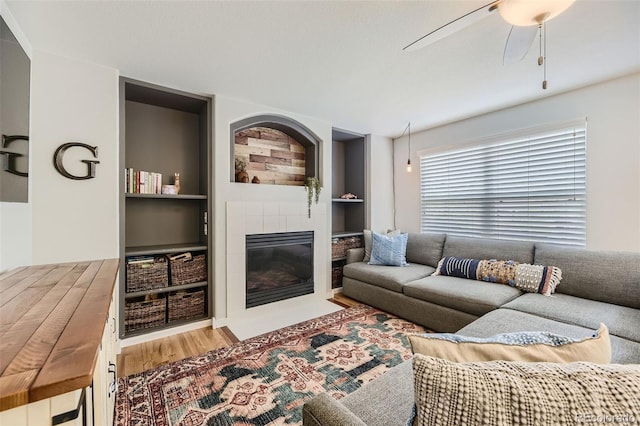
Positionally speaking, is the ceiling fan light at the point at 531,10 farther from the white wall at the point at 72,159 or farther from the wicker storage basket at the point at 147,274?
the wicker storage basket at the point at 147,274

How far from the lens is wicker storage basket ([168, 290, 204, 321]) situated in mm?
2785

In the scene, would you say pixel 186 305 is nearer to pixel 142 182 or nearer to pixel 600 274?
pixel 142 182

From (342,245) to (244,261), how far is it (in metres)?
1.60

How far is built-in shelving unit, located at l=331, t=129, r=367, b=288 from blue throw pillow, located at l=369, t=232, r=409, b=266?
0.51 metres

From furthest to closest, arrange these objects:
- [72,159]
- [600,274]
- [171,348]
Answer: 1. [171,348]
2. [600,274]
3. [72,159]

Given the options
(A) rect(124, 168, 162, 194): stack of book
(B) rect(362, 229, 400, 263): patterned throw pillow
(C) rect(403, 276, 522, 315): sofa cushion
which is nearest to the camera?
(C) rect(403, 276, 522, 315): sofa cushion

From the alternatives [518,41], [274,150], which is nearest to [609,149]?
[518,41]

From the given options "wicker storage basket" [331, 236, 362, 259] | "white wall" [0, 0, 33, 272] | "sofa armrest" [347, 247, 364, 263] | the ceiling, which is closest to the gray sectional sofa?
"sofa armrest" [347, 247, 364, 263]

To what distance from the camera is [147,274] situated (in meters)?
2.62

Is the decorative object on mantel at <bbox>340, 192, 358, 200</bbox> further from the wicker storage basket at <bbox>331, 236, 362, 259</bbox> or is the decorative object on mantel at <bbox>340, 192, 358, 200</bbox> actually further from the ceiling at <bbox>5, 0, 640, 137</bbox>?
the ceiling at <bbox>5, 0, 640, 137</bbox>

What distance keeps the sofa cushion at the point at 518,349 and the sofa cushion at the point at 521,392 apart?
14 cm

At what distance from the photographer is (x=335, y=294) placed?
4.01m

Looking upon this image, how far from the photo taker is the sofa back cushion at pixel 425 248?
11.9 ft

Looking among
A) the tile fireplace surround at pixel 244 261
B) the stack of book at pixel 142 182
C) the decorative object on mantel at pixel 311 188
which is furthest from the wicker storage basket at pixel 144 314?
the decorative object on mantel at pixel 311 188
